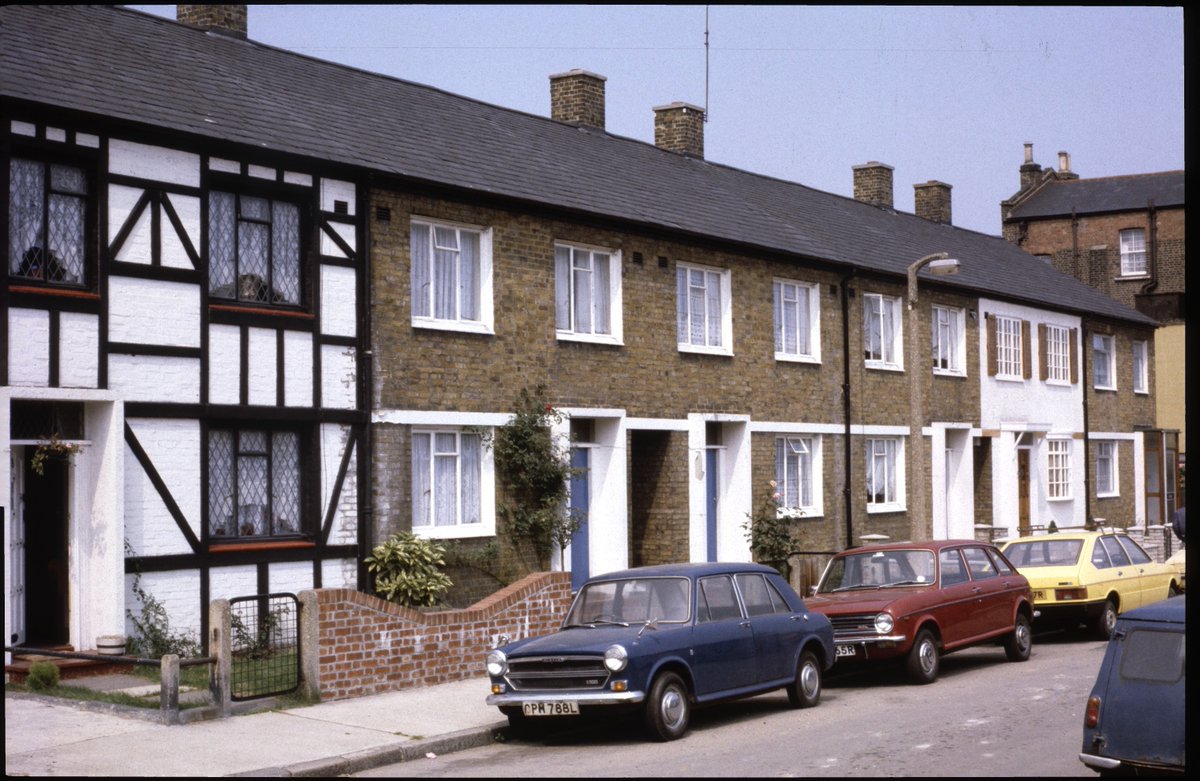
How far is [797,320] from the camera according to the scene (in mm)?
26359

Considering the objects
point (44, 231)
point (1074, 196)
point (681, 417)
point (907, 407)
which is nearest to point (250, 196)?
→ point (44, 231)

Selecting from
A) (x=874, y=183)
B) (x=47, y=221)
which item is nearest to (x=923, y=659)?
(x=47, y=221)

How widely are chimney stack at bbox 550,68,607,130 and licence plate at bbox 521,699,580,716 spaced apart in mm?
17608

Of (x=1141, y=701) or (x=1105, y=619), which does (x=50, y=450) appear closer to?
(x=1141, y=701)

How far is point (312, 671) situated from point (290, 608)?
2.71 meters

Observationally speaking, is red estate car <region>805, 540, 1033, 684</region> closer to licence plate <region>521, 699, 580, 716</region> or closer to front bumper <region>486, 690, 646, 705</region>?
front bumper <region>486, 690, 646, 705</region>

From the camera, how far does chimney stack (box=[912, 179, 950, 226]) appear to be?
39.7 m

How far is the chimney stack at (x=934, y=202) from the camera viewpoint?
39656 millimetres

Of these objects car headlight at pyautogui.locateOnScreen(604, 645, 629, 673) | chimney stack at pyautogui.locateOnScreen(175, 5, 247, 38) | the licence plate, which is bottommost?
the licence plate

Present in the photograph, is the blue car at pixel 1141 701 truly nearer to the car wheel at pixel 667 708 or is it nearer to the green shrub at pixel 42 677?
the car wheel at pixel 667 708

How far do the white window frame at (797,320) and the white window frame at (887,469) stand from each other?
2.73 m

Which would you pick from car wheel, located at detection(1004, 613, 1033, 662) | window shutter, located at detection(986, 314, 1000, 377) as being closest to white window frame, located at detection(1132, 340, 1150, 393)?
window shutter, located at detection(986, 314, 1000, 377)

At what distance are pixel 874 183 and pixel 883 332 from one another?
1004 centimetres

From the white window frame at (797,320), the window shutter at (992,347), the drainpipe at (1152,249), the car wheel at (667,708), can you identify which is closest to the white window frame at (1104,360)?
the window shutter at (992,347)
